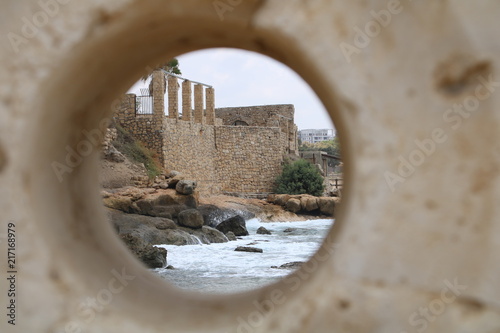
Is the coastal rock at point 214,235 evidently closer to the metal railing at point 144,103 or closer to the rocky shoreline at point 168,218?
the rocky shoreline at point 168,218

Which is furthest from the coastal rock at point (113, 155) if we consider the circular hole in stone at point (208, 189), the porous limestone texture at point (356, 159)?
the porous limestone texture at point (356, 159)

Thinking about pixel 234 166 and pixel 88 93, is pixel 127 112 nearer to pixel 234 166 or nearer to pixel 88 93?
pixel 234 166

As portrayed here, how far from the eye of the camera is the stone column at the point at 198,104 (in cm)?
2547

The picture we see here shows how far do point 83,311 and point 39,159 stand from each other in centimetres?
59

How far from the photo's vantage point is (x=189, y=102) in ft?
82.0

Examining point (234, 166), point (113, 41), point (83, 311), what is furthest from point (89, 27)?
point (234, 166)

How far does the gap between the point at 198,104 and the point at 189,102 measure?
1248 mm

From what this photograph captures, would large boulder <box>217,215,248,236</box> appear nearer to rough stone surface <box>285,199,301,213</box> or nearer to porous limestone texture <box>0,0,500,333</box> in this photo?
rough stone surface <box>285,199,301,213</box>

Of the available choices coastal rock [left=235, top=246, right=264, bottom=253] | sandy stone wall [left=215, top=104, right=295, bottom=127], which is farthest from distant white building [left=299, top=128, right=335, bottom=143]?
coastal rock [left=235, top=246, right=264, bottom=253]

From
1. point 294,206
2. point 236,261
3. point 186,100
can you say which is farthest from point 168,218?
point 186,100

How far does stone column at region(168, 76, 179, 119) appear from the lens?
929 inches

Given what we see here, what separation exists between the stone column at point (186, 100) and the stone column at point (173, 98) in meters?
0.54

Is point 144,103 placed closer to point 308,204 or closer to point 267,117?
point 308,204

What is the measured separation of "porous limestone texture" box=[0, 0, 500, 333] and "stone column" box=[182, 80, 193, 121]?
22752mm
